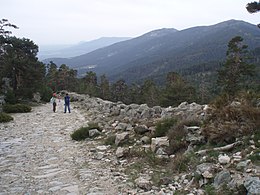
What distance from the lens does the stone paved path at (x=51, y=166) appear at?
6.25 metres

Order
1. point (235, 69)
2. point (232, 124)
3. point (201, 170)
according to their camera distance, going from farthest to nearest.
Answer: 1. point (235, 69)
2. point (232, 124)
3. point (201, 170)

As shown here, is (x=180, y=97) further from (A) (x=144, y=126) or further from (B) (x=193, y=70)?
(B) (x=193, y=70)

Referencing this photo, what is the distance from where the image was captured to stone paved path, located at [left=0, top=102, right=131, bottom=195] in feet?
20.5

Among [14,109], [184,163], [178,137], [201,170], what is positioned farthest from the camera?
[14,109]

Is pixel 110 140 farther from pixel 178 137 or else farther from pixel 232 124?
pixel 232 124

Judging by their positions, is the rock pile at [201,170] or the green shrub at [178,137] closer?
the rock pile at [201,170]

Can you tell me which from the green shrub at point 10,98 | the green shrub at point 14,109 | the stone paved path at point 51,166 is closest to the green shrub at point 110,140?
the stone paved path at point 51,166

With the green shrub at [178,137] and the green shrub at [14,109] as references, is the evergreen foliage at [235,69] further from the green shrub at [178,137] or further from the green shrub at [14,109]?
the green shrub at [178,137]

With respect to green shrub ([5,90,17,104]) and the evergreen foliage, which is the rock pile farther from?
the evergreen foliage

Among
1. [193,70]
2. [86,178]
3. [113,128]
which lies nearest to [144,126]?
[113,128]

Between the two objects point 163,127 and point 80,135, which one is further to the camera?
point 80,135

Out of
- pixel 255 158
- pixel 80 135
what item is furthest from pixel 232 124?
pixel 80 135

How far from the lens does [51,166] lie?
309 inches

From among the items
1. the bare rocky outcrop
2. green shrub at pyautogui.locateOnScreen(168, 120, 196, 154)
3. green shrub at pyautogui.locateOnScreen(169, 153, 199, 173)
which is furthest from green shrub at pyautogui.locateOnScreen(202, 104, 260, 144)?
green shrub at pyautogui.locateOnScreen(169, 153, 199, 173)
